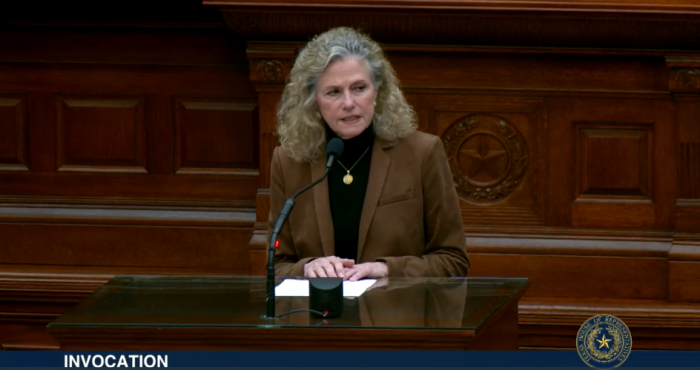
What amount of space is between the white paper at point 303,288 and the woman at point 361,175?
0.89ft

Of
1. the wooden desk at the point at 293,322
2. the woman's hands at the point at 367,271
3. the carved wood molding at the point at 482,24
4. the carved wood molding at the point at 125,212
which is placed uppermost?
the carved wood molding at the point at 482,24

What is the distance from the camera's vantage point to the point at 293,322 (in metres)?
2.57

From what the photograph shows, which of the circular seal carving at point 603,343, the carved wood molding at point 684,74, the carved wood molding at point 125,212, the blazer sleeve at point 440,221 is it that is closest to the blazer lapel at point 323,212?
the blazer sleeve at point 440,221

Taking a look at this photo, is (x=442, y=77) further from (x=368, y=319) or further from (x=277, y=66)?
(x=368, y=319)

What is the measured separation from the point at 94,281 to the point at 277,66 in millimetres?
1280

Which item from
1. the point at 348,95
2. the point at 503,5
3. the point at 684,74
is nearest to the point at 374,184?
the point at 348,95

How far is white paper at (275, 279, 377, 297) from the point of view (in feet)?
9.62

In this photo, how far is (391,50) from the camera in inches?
191

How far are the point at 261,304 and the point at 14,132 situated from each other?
112 inches

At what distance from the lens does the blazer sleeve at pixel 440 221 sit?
3422mm

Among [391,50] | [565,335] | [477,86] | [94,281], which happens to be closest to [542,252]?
[565,335]

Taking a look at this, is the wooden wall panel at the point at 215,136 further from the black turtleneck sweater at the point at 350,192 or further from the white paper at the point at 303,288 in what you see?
the white paper at the point at 303,288

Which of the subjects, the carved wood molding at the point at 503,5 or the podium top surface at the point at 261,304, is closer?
the podium top surface at the point at 261,304

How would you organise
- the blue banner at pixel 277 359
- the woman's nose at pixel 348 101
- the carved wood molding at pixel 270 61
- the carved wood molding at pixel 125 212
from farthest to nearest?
the carved wood molding at pixel 125 212 → the carved wood molding at pixel 270 61 → the woman's nose at pixel 348 101 → the blue banner at pixel 277 359
